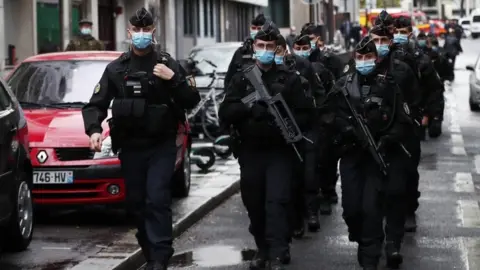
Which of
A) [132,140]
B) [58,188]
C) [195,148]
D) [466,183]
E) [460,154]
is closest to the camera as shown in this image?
[132,140]

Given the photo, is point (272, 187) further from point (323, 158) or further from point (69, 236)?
point (323, 158)

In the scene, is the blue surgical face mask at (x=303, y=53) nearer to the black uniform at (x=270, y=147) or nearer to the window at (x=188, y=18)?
the black uniform at (x=270, y=147)

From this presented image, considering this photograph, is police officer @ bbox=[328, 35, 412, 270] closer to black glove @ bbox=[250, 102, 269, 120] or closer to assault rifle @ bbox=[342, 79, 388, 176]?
A: assault rifle @ bbox=[342, 79, 388, 176]

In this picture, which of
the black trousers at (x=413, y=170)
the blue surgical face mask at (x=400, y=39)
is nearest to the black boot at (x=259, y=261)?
the black trousers at (x=413, y=170)

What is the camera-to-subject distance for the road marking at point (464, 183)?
14602 millimetres

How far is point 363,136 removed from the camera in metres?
8.85


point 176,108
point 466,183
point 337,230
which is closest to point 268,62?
point 176,108

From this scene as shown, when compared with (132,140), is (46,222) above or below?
below

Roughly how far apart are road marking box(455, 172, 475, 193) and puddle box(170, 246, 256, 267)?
16.0 ft

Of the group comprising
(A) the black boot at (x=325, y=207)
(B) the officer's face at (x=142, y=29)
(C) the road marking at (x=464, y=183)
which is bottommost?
(C) the road marking at (x=464, y=183)

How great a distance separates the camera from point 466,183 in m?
15.2

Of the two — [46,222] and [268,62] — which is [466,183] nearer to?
[46,222]

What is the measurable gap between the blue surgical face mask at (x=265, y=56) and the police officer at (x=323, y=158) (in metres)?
1.68

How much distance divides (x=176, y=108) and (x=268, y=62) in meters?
0.82
